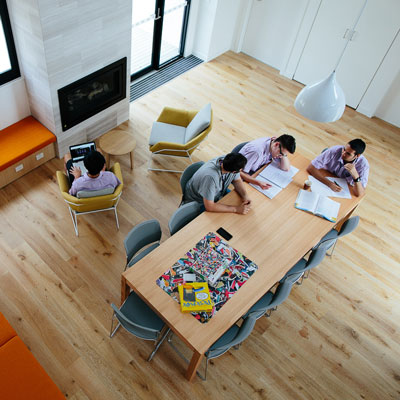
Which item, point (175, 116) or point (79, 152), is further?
point (175, 116)

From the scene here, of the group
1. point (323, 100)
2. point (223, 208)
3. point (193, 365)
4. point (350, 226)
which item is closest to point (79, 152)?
point (223, 208)

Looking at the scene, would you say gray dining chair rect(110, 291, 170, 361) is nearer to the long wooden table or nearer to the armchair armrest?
the long wooden table

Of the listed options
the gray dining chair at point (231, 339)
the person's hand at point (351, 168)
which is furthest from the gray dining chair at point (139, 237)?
the person's hand at point (351, 168)

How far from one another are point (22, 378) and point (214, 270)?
1.75 meters

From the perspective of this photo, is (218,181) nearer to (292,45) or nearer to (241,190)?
(241,190)

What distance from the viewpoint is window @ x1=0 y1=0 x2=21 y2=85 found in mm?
4184

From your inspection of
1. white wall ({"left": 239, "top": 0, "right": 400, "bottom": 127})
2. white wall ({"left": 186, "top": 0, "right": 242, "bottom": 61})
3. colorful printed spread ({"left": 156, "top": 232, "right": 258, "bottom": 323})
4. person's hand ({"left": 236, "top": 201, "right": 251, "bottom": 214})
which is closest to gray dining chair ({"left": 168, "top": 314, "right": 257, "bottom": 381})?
colorful printed spread ({"left": 156, "top": 232, "right": 258, "bottom": 323})

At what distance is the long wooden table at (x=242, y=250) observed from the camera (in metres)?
3.15

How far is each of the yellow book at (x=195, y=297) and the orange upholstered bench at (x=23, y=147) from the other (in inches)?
111

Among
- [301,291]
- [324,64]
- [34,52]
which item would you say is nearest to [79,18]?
[34,52]

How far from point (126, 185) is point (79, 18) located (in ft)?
6.69

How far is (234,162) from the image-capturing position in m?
3.65

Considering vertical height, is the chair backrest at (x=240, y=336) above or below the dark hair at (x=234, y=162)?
below

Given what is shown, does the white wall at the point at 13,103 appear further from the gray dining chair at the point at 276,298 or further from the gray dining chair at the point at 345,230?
the gray dining chair at the point at 345,230
